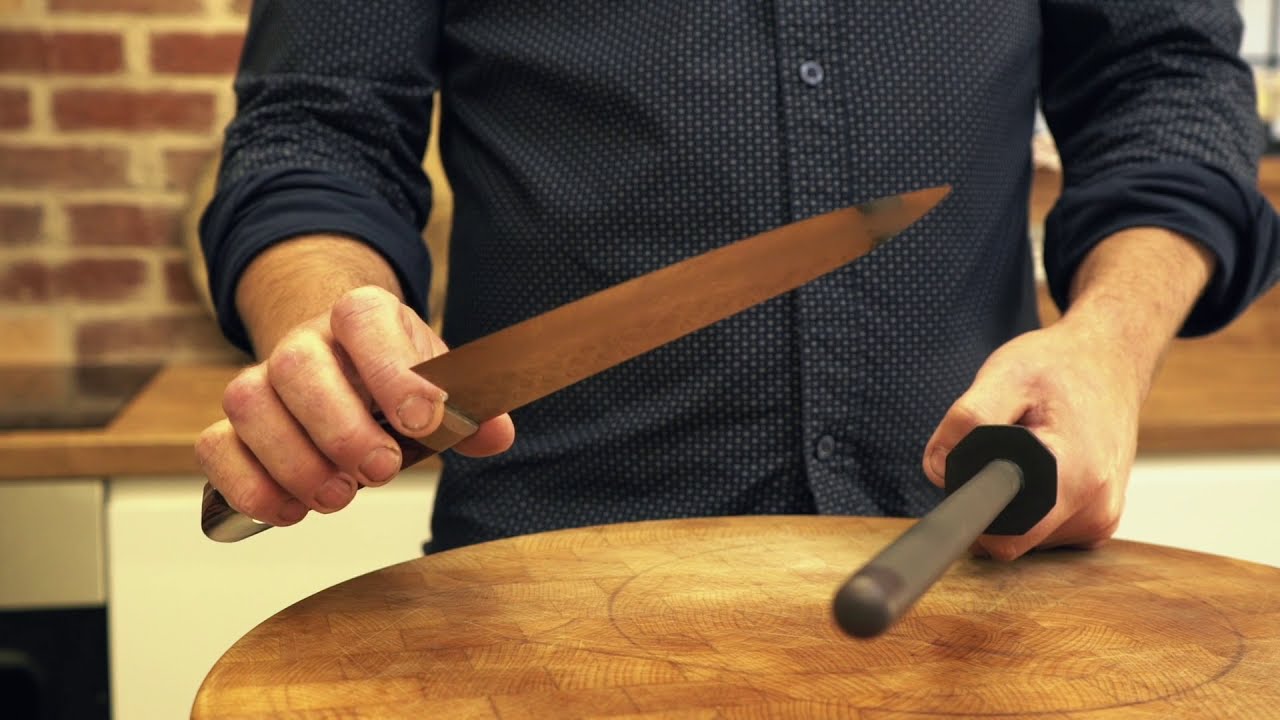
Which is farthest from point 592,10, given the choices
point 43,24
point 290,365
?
point 43,24

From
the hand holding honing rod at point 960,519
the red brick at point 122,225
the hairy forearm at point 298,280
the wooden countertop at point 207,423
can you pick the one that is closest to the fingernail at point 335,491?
the hairy forearm at point 298,280

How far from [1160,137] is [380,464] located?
54 centimetres

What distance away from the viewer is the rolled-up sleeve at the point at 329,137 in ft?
2.37

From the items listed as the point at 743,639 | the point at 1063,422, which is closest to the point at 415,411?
the point at 743,639

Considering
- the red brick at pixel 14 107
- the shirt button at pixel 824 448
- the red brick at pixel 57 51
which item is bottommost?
the red brick at pixel 14 107

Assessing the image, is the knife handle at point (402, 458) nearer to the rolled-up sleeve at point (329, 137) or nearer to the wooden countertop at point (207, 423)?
the rolled-up sleeve at point (329, 137)

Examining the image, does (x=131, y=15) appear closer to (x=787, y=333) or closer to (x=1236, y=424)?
(x=787, y=333)

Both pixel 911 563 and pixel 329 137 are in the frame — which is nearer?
pixel 911 563

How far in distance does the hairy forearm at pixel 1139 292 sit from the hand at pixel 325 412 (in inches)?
14.2

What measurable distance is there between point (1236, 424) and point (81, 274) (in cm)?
132

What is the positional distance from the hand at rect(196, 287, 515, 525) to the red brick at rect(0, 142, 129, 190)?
114 centimetres

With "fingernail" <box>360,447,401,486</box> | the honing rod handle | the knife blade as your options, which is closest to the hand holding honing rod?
the honing rod handle

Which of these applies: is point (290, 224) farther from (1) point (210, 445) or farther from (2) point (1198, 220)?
(2) point (1198, 220)

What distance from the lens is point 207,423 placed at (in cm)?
129
